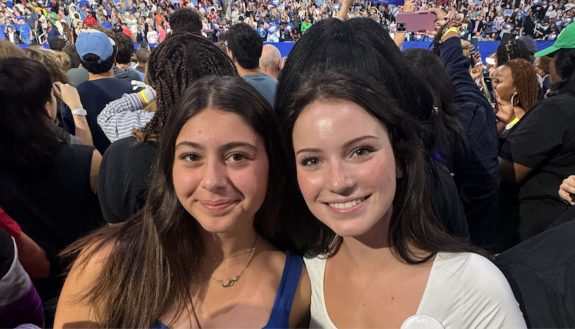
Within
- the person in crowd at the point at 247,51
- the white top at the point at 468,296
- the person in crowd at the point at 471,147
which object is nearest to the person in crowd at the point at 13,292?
the white top at the point at 468,296

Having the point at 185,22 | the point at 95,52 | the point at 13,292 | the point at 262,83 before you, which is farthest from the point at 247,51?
the point at 13,292

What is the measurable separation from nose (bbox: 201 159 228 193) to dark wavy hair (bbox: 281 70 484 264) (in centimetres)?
24

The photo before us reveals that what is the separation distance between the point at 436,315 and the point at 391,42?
88cm

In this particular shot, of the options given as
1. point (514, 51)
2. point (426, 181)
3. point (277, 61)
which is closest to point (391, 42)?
point (426, 181)

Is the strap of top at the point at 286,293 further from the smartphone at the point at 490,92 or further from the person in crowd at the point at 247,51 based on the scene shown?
the smartphone at the point at 490,92

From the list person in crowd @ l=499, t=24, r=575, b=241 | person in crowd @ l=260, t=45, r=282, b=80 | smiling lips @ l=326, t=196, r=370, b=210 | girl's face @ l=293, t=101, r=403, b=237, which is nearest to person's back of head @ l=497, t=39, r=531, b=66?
person in crowd @ l=499, t=24, r=575, b=241

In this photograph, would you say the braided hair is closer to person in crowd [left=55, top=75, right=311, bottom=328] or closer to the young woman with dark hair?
person in crowd [left=55, top=75, right=311, bottom=328]

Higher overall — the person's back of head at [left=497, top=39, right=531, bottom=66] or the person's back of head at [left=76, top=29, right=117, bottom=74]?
the person's back of head at [left=76, top=29, right=117, bottom=74]

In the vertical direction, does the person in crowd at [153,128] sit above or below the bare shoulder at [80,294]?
above

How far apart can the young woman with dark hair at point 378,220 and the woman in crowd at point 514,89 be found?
2.51 meters

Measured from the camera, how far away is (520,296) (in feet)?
3.78

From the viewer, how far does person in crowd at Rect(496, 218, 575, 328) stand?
1.05m

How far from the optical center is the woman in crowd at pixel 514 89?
Result: 349 centimetres

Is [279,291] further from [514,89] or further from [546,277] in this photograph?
[514,89]
